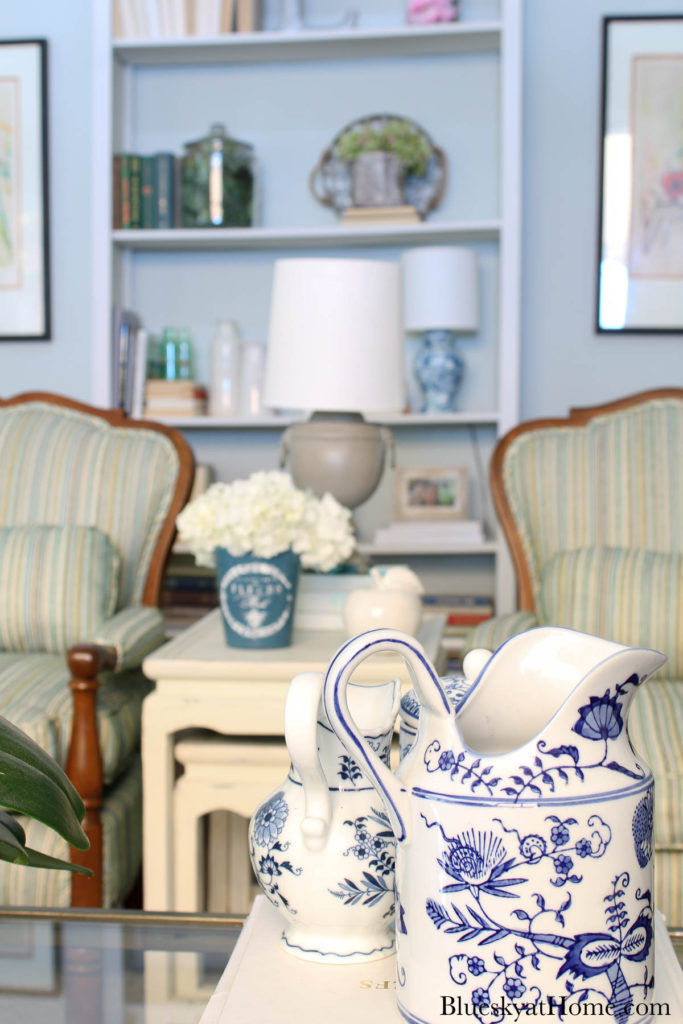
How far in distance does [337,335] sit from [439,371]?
1.02 metres

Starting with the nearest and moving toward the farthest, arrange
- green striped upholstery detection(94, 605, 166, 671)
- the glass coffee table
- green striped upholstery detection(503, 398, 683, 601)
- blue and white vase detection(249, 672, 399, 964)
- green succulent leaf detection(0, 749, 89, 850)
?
green succulent leaf detection(0, 749, 89, 850) < blue and white vase detection(249, 672, 399, 964) < the glass coffee table < green striped upholstery detection(94, 605, 166, 671) < green striped upholstery detection(503, 398, 683, 601)

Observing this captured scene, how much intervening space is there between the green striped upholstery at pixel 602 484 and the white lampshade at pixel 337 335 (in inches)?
18.1

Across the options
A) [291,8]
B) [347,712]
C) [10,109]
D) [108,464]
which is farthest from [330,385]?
[10,109]

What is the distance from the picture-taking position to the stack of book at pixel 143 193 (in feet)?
9.14

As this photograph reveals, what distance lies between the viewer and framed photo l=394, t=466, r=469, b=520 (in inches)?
110

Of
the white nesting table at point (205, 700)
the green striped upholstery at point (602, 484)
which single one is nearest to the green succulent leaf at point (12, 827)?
the white nesting table at point (205, 700)

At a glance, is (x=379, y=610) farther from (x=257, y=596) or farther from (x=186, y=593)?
(x=186, y=593)

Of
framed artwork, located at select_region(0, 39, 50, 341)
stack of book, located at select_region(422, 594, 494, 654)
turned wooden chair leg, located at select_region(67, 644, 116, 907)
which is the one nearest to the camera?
turned wooden chair leg, located at select_region(67, 644, 116, 907)

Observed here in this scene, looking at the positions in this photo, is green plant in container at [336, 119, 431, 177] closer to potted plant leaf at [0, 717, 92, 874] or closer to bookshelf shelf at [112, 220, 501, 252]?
bookshelf shelf at [112, 220, 501, 252]

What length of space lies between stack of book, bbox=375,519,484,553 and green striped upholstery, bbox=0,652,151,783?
978mm

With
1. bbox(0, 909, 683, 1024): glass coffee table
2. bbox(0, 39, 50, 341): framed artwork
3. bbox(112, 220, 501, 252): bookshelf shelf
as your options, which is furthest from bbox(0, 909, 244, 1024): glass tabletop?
bbox(0, 39, 50, 341): framed artwork

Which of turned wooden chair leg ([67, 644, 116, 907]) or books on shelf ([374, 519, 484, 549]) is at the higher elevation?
books on shelf ([374, 519, 484, 549])

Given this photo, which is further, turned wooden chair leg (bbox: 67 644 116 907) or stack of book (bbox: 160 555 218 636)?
stack of book (bbox: 160 555 218 636)

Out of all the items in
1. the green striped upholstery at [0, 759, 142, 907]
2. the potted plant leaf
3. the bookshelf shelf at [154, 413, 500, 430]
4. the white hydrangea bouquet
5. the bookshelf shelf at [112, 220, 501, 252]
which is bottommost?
the green striped upholstery at [0, 759, 142, 907]
